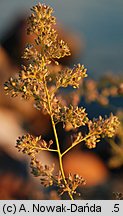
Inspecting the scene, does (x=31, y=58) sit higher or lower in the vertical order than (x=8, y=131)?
lower

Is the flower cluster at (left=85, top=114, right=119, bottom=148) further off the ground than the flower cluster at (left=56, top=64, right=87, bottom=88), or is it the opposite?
the flower cluster at (left=56, top=64, right=87, bottom=88)

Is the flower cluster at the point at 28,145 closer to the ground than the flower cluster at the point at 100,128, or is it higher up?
closer to the ground

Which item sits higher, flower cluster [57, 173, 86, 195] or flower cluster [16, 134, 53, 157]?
flower cluster [16, 134, 53, 157]

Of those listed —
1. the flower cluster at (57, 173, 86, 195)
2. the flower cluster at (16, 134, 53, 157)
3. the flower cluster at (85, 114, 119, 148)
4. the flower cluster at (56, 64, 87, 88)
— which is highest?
the flower cluster at (56, 64, 87, 88)

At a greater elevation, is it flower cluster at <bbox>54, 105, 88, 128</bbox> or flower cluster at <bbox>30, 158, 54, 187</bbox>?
flower cluster at <bbox>54, 105, 88, 128</bbox>

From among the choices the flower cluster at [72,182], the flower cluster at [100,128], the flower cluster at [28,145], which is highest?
the flower cluster at [100,128]

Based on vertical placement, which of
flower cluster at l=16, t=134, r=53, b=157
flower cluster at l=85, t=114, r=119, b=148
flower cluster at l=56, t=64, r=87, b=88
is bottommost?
flower cluster at l=16, t=134, r=53, b=157

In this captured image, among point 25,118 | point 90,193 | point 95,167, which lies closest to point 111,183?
point 90,193

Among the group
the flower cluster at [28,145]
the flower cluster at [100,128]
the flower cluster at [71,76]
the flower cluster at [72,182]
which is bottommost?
the flower cluster at [72,182]

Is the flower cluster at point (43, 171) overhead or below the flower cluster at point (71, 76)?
below

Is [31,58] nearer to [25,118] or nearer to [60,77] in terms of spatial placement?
[60,77]

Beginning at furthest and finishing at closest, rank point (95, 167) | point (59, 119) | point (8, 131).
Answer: point (8, 131) < point (95, 167) < point (59, 119)
